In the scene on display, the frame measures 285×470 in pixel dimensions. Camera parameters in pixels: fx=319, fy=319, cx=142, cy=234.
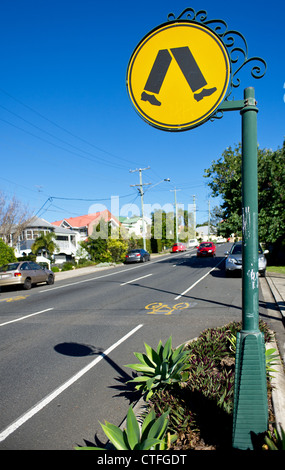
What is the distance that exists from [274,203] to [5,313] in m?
14.3

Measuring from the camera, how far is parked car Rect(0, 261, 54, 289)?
53.6ft

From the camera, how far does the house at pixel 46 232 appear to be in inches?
1681

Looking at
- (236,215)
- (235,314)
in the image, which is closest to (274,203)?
(236,215)

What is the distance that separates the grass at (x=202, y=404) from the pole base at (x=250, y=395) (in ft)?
1.48

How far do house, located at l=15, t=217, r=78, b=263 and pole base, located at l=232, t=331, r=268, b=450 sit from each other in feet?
121

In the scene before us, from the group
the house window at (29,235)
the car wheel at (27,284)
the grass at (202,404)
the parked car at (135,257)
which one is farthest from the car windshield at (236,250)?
the house window at (29,235)

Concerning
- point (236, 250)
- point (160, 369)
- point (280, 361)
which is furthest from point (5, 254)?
point (280, 361)

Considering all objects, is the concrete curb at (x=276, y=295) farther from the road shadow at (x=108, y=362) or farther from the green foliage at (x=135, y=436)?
the green foliage at (x=135, y=436)

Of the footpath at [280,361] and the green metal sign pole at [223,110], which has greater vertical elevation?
the green metal sign pole at [223,110]

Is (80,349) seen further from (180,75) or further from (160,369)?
(180,75)

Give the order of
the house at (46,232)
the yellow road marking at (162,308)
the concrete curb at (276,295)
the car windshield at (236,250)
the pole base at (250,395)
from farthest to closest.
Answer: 1. the house at (46,232)
2. the car windshield at (236,250)
3. the yellow road marking at (162,308)
4. the concrete curb at (276,295)
5. the pole base at (250,395)

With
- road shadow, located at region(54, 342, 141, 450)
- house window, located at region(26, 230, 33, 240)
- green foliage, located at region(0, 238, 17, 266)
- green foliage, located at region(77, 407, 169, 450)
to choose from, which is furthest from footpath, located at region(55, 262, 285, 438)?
house window, located at region(26, 230, 33, 240)

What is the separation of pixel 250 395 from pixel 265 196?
1697cm
